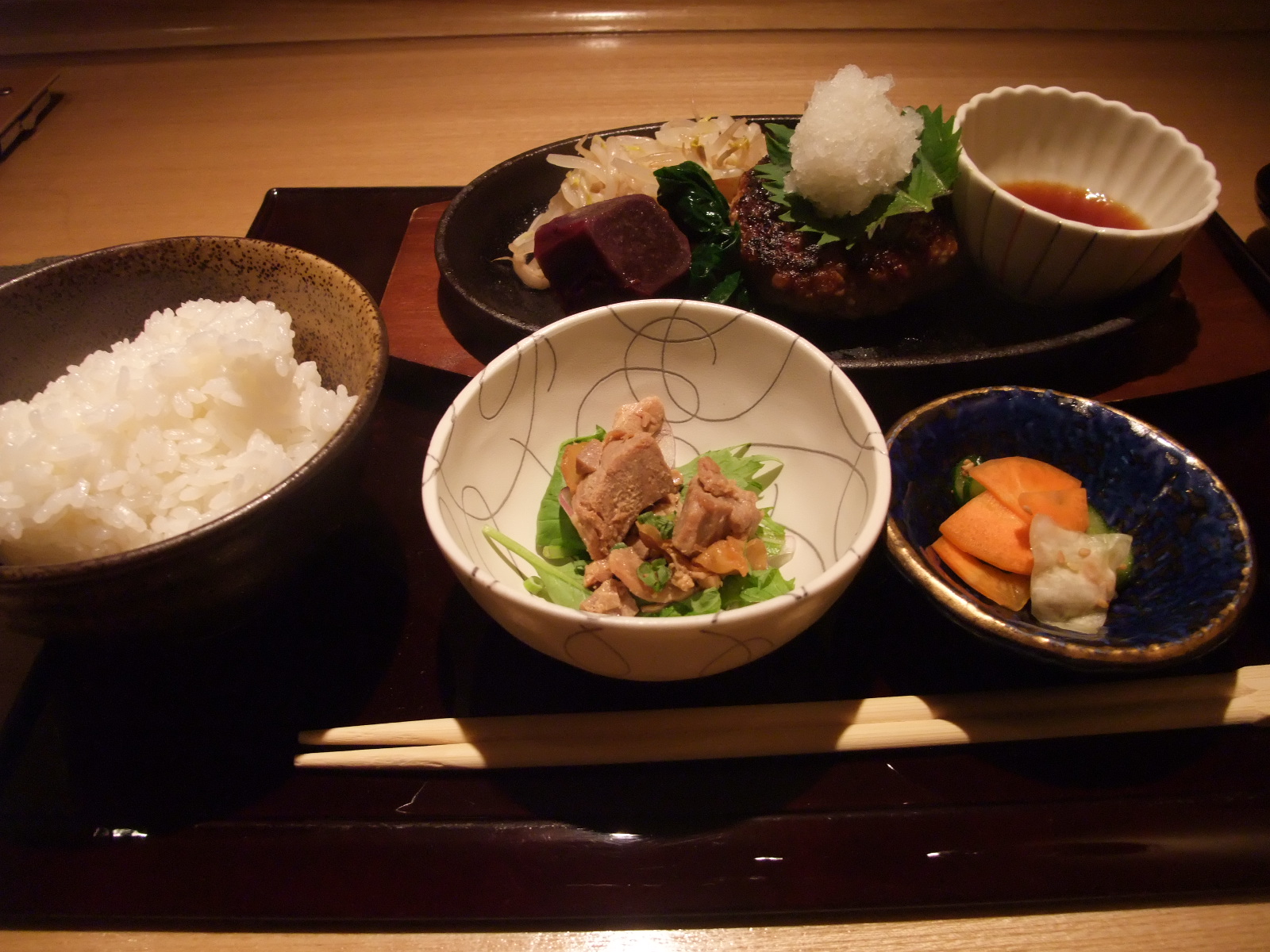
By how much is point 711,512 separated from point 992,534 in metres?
0.60

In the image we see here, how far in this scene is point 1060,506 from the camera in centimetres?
146

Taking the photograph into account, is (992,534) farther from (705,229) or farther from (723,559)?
(705,229)

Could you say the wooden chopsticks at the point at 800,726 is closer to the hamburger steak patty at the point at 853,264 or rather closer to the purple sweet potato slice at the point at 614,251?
the hamburger steak patty at the point at 853,264

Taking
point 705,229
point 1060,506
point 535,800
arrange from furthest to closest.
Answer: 1. point 705,229
2. point 1060,506
3. point 535,800

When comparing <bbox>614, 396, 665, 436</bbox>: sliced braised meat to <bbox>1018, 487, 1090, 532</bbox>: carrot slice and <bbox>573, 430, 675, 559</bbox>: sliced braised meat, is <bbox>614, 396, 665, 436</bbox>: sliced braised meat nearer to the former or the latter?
<bbox>573, 430, 675, 559</bbox>: sliced braised meat

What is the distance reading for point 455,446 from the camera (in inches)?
53.0

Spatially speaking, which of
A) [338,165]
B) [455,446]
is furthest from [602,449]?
[338,165]

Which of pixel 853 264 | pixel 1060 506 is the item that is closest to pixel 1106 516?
pixel 1060 506

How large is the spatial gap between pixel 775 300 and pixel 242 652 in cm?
156

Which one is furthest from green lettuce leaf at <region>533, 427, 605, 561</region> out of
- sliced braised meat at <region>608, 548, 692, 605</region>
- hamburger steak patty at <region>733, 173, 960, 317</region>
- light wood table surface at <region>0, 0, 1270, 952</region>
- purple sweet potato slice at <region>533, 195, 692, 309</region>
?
light wood table surface at <region>0, 0, 1270, 952</region>

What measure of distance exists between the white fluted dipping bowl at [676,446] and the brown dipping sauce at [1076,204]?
1273 millimetres

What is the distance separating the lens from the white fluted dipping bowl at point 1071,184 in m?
1.85

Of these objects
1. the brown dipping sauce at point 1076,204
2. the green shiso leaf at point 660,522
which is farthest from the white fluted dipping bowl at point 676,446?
the brown dipping sauce at point 1076,204

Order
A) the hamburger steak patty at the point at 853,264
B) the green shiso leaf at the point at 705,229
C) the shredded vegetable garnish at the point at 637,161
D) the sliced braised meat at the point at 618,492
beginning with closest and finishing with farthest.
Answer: the sliced braised meat at the point at 618,492
the hamburger steak patty at the point at 853,264
the green shiso leaf at the point at 705,229
the shredded vegetable garnish at the point at 637,161
